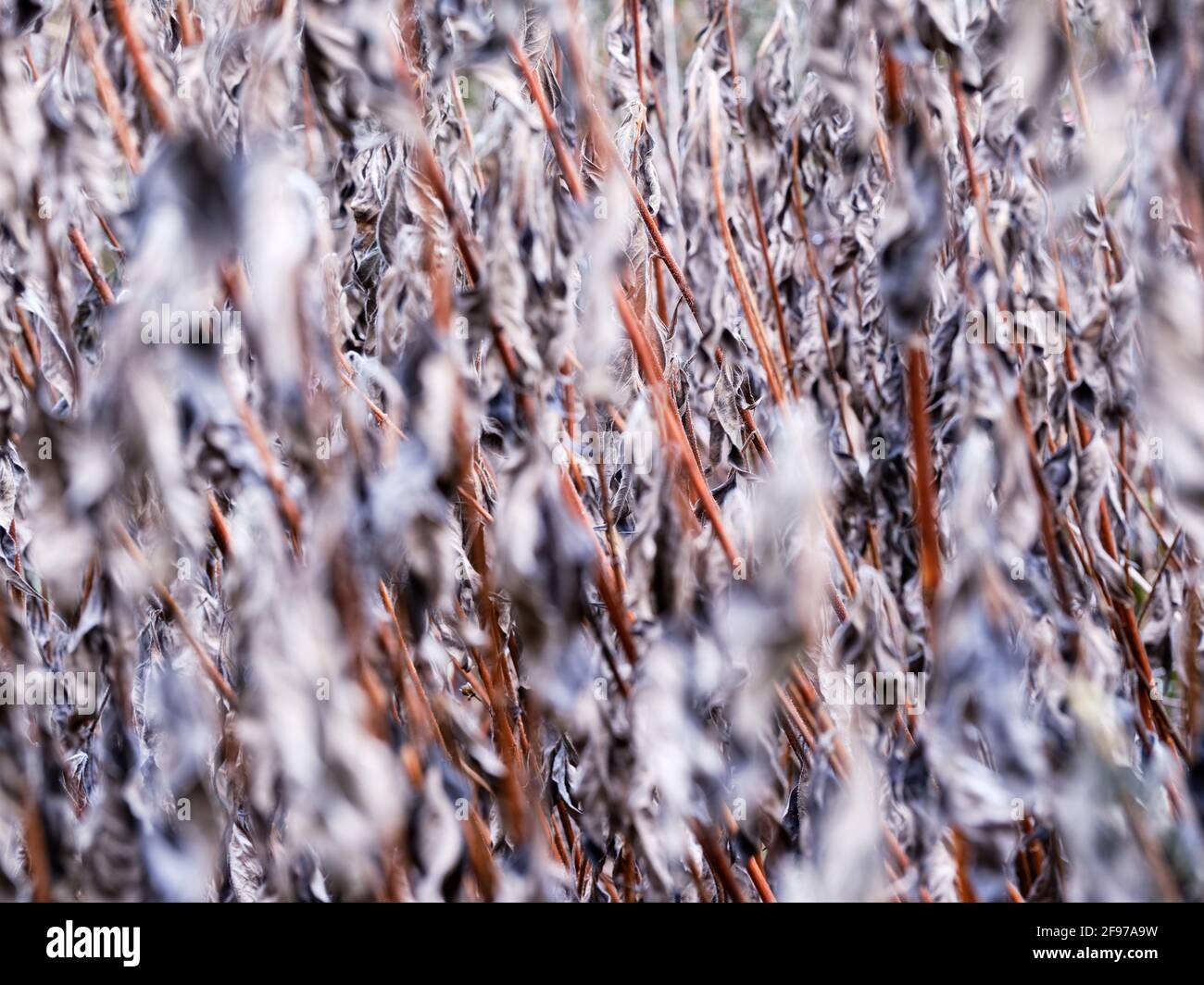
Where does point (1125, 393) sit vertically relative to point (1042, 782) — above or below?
above

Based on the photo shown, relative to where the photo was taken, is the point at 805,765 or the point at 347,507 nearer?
the point at 347,507

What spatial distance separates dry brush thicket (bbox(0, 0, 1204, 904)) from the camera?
0.34 metres

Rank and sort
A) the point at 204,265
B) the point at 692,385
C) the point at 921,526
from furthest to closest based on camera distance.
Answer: the point at 692,385 < the point at 921,526 < the point at 204,265

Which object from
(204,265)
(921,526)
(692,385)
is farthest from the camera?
(692,385)

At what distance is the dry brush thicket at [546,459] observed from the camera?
1.13 ft

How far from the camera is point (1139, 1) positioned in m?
0.44

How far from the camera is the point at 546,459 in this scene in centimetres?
38

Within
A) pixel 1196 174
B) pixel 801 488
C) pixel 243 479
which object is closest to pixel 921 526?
pixel 801 488

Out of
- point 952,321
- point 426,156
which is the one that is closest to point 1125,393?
point 952,321

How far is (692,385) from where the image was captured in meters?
0.63
